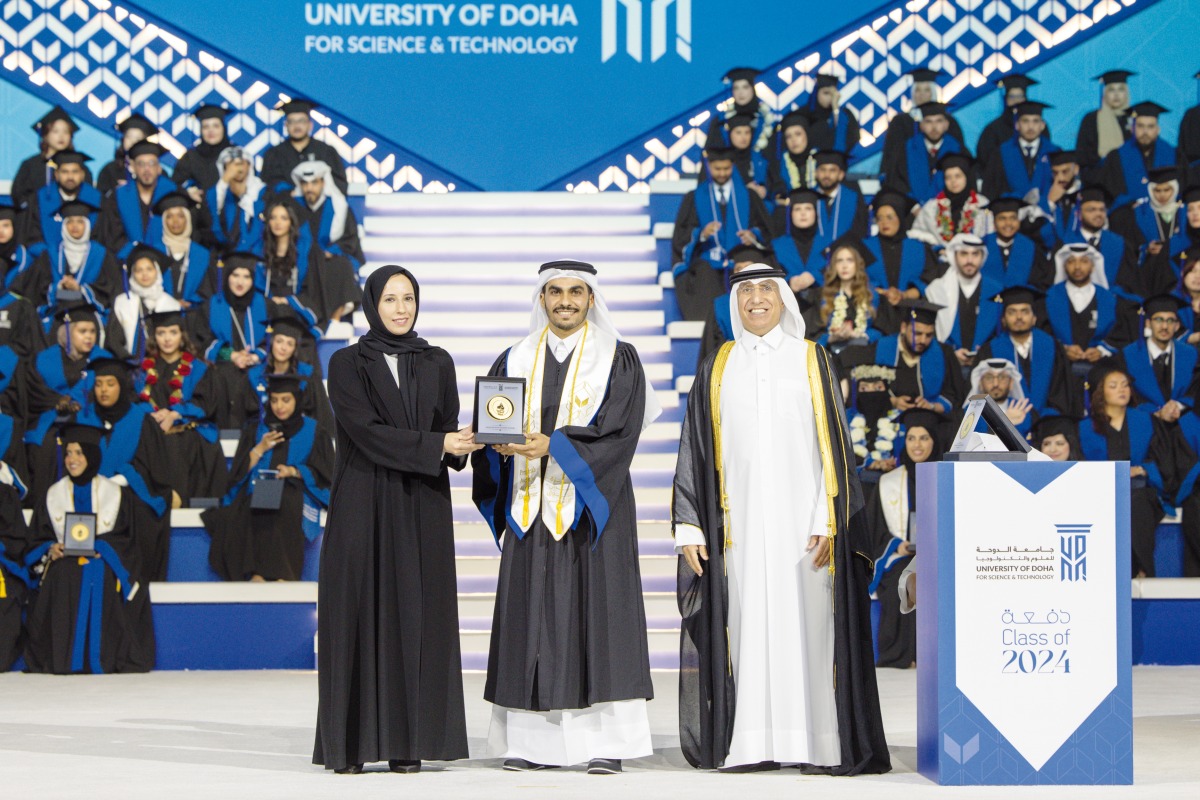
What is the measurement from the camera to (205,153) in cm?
1262

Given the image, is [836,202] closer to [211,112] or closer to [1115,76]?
[1115,76]

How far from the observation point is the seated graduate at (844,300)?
1024 centimetres

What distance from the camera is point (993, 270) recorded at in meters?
11.2

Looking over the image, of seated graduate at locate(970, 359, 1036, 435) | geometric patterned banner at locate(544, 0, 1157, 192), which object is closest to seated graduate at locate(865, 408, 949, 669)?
seated graduate at locate(970, 359, 1036, 435)

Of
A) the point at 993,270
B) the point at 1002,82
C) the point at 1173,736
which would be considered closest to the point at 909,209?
the point at 993,270

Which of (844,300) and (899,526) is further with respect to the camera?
(844,300)

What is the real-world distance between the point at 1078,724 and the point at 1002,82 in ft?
30.9

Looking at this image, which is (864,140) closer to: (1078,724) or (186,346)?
(186,346)

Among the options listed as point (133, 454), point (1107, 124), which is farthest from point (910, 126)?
point (133, 454)

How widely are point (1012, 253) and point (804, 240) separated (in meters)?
1.45

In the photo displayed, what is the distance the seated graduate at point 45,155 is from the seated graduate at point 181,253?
36.6 inches

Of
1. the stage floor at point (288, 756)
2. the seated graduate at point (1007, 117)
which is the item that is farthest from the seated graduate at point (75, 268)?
the seated graduate at point (1007, 117)

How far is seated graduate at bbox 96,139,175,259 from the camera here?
11820 mm

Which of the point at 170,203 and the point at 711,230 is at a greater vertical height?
the point at 170,203
